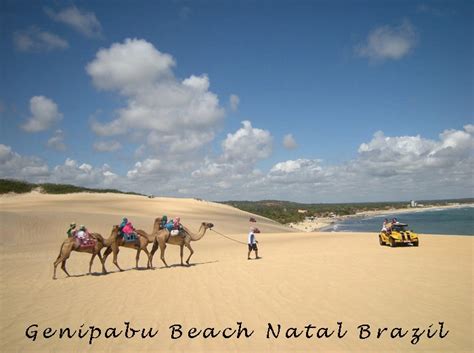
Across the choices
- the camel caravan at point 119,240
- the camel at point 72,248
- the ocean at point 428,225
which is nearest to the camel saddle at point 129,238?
the camel caravan at point 119,240

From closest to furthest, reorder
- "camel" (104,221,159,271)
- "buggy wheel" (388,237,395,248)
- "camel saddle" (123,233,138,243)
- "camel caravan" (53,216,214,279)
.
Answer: "camel caravan" (53,216,214,279), "camel" (104,221,159,271), "camel saddle" (123,233,138,243), "buggy wheel" (388,237,395,248)

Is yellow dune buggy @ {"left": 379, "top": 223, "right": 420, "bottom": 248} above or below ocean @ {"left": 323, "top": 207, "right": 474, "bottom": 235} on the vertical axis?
above

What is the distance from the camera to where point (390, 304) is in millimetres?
9141

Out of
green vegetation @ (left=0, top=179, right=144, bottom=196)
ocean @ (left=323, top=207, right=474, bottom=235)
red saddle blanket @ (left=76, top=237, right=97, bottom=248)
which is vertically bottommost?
ocean @ (left=323, top=207, right=474, bottom=235)

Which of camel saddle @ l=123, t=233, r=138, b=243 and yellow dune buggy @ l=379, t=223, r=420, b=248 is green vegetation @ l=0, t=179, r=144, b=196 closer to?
camel saddle @ l=123, t=233, r=138, b=243

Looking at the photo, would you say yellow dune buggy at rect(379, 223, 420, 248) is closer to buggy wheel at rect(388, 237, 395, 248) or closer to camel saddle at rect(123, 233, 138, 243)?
buggy wheel at rect(388, 237, 395, 248)

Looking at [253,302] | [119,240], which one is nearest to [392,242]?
[253,302]

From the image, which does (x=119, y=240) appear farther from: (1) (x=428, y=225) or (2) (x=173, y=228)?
(1) (x=428, y=225)

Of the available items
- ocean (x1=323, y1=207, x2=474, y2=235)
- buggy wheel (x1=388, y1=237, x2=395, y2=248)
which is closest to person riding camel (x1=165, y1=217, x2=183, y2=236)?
buggy wheel (x1=388, y1=237, x2=395, y2=248)

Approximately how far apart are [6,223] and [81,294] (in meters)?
23.6

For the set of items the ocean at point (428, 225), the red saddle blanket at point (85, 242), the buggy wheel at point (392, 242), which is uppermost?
the red saddle blanket at point (85, 242)

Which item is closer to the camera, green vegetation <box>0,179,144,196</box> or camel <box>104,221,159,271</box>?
camel <box>104,221,159,271</box>

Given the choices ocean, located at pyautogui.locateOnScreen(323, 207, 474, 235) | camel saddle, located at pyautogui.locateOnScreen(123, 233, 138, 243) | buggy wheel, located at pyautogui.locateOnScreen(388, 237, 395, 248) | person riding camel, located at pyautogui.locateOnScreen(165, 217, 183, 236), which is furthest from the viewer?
ocean, located at pyautogui.locateOnScreen(323, 207, 474, 235)

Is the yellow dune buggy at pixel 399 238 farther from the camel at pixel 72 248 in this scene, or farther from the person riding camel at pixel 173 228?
the camel at pixel 72 248
